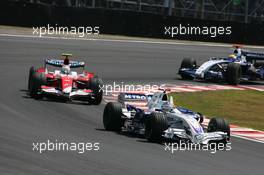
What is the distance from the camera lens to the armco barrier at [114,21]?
38906mm

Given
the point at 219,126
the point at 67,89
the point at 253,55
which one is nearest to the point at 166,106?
the point at 219,126

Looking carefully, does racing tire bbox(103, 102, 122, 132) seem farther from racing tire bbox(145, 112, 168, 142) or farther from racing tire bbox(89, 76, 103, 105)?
racing tire bbox(89, 76, 103, 105)

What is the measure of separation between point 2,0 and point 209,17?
1228 cm

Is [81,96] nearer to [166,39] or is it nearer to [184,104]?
[184,104]

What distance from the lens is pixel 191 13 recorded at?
44781 mm

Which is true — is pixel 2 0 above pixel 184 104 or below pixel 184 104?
above

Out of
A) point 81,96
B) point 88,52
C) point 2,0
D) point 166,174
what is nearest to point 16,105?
point 81,96

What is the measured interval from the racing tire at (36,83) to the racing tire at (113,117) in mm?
4456
